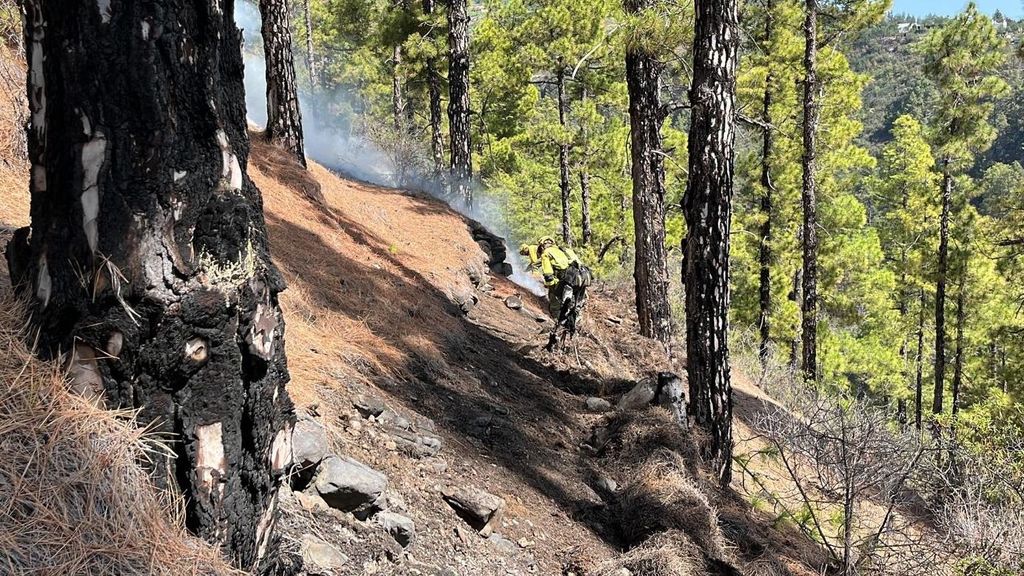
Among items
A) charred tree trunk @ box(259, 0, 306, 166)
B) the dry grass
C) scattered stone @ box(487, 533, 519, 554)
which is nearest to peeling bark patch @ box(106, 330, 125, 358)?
the dry grass

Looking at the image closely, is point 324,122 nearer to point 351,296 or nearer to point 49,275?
point 351,296

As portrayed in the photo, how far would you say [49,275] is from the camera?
2.06 meters

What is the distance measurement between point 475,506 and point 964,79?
17183mm

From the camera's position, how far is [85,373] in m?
2.03

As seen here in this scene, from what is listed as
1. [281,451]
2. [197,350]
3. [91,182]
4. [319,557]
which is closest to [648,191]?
[319,557]

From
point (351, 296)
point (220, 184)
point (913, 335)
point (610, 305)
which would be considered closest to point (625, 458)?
point (351, 296)

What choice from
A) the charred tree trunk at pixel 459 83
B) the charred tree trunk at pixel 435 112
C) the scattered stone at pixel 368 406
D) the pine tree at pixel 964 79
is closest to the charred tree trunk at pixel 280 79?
the charred tree trunk at pixel 459 83

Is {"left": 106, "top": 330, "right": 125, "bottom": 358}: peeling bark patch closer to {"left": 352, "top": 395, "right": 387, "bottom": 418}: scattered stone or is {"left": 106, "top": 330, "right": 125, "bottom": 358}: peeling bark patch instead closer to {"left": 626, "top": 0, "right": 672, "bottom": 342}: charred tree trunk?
{"left": 352, "top": 395, "right": 387, "bottom": 418}: scattered stone

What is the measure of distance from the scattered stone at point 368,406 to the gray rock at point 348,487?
3.15ft

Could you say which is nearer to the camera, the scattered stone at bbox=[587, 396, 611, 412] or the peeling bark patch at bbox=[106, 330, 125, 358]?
the peeling bark patch at bbox=[106, 330, 125, 358]

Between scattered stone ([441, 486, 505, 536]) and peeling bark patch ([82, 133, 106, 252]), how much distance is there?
286 centimetres

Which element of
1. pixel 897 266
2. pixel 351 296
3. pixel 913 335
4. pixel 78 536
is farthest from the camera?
pixel 913 335

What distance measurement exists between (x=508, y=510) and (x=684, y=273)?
10.1 feet

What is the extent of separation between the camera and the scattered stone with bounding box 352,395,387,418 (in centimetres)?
471
